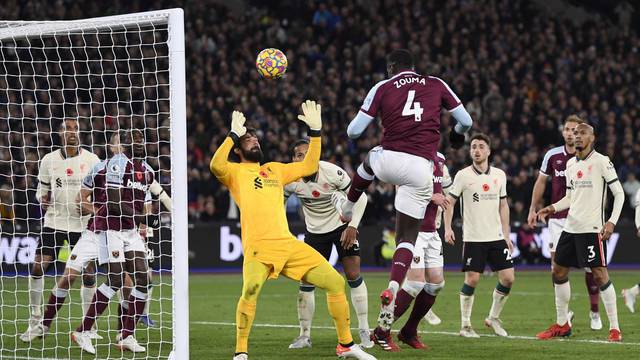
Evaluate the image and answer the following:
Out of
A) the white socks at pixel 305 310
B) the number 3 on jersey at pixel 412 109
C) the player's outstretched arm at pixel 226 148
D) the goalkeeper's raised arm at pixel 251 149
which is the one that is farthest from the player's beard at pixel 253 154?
the white socks at pixel 305 310

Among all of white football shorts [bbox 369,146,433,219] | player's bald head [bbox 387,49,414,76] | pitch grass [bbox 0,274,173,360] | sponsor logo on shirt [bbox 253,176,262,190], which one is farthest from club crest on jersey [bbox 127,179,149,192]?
player's bald head [bbox 387,49,414,76]

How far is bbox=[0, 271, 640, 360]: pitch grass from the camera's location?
1065 cm

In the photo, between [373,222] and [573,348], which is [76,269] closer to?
[573,348]

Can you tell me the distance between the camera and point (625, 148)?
89.8 ft

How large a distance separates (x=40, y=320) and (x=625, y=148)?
18875mm

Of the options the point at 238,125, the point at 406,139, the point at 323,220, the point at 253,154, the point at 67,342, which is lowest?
the point at 67,342

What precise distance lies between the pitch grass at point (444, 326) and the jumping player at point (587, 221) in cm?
42

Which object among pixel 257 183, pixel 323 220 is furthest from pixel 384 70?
pixel 257 183

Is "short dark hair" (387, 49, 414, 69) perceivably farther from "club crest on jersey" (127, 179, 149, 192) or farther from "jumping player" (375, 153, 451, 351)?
"club crest on jersey" (127, 179, 149, 192)

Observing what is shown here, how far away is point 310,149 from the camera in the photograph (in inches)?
394

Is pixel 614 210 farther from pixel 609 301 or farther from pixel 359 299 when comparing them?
pixel 359 299

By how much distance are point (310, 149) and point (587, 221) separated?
12.8ft

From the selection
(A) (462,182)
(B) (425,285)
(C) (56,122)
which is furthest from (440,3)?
(B) (425,285)

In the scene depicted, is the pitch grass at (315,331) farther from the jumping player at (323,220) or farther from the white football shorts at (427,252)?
the white football shorts at (427,252)
